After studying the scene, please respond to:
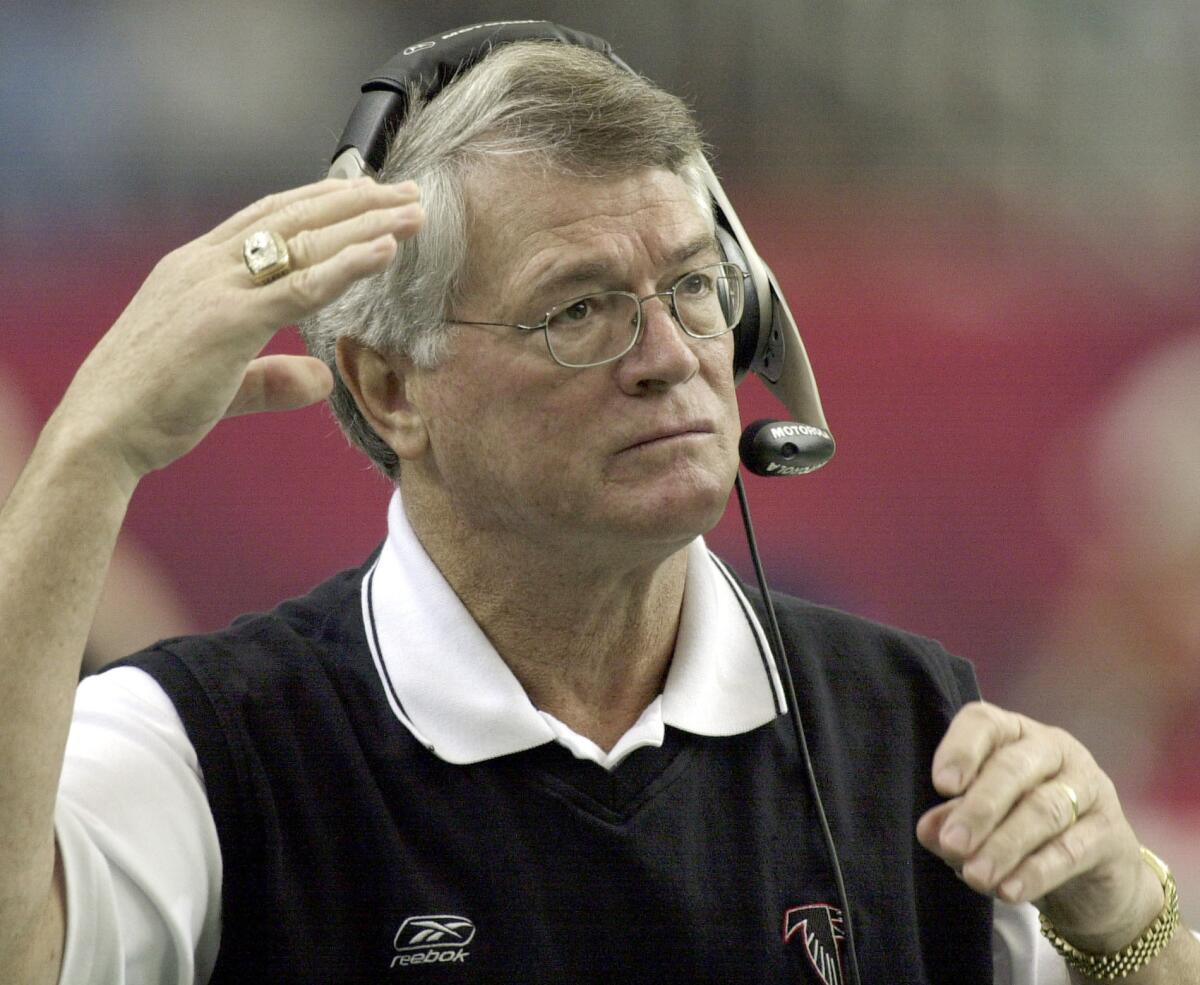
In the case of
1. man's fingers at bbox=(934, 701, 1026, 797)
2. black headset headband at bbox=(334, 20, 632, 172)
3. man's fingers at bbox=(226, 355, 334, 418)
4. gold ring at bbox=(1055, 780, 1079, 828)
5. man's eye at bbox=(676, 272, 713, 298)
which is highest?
black headset headband at bbox=(334, 20, 632, 172)

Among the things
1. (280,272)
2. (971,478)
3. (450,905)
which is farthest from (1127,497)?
(280,272)

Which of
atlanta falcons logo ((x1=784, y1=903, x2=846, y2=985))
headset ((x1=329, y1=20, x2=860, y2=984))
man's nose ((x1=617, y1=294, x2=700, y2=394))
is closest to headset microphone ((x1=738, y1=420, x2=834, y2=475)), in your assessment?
headset ((x1=329, y1=20, x2=860, y2=984))

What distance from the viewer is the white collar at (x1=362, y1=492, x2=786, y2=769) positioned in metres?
1.51

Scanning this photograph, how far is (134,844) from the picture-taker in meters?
1.31

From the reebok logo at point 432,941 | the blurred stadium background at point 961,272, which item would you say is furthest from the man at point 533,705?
the blurred stadium background at point 961,272

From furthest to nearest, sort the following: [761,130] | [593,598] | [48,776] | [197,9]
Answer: [761,130] < [197,9] < [593,598] < [48,776]

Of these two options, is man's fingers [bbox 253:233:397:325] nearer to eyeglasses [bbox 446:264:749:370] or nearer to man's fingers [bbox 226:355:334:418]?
man's fingers [bbox 226:355:334:418]

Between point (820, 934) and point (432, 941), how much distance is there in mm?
393

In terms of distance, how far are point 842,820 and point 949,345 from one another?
118cm

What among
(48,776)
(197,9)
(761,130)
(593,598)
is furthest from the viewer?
(761,130)

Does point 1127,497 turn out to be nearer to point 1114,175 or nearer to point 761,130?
point 1114,175

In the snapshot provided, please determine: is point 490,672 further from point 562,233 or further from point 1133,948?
point 1133,948

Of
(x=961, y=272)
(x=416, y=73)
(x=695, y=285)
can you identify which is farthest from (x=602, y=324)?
(x=961, y=272)

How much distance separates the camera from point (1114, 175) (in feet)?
8.60
